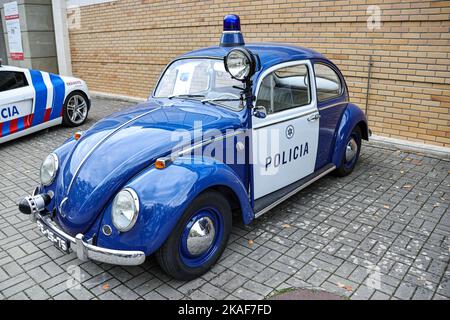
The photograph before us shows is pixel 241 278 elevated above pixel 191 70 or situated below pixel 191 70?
below

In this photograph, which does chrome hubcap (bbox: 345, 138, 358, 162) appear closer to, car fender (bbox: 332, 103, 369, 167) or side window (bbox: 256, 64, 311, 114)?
car fender (bbox: 332, 103, 369, 167)

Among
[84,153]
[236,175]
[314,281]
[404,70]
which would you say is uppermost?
[404,70]

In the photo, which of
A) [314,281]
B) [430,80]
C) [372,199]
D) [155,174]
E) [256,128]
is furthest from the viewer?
[430,80]

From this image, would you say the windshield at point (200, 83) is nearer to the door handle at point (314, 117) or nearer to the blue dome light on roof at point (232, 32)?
the blue dome light on roof at point (232, 32)

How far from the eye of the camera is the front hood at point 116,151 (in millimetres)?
3219

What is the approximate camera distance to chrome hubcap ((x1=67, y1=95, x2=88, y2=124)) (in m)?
8.48

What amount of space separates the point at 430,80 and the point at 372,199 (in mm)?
2609

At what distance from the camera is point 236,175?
12.1 feet

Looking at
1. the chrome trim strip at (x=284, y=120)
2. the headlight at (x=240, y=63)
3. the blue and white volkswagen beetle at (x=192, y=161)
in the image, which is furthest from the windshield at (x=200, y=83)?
the headlight at (x=240, y=63)

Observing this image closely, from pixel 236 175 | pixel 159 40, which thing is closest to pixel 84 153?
pixel 236 175

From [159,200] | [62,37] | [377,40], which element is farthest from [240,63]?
[62,37]

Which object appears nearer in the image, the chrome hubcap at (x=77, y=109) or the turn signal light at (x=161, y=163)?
the turn signal light at (x=161, y=163)

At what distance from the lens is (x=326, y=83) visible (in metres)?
5.14

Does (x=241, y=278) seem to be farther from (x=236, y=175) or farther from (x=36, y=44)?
(x=36, y=44)
